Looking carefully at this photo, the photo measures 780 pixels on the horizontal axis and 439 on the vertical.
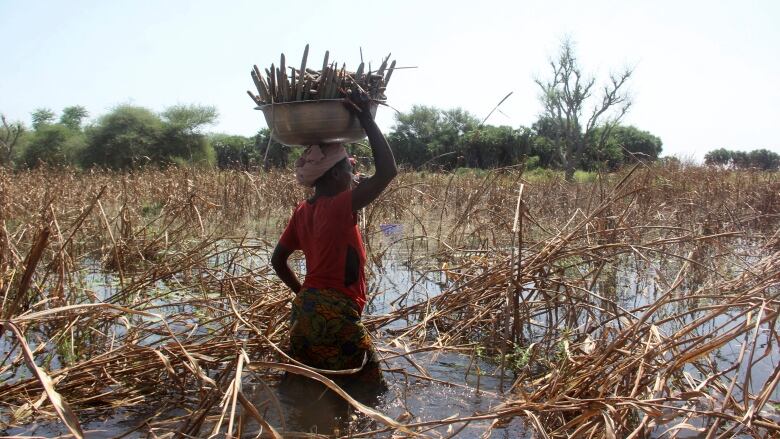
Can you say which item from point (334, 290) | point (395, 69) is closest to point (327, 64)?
point (395, 69)

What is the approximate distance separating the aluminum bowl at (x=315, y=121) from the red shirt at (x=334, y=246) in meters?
0.25

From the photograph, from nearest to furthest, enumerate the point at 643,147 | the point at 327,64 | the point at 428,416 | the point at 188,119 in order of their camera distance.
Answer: the point at 327,64 < the point at 428,416 < the point at 188,119 < the point at 643,147

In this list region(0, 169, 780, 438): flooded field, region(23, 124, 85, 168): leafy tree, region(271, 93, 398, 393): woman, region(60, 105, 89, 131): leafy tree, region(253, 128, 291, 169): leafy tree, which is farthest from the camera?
region(60, 105, 89, 131): leafy tree

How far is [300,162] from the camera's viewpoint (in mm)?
2898

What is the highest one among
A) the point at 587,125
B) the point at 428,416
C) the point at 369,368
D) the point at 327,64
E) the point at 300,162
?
the point at 587,125

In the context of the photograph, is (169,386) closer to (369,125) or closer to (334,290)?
(334,290)

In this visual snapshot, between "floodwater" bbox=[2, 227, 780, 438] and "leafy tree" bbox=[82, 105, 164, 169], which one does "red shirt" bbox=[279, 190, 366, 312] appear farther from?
"leafy tree" bbox=[82, 105, 164, 169]

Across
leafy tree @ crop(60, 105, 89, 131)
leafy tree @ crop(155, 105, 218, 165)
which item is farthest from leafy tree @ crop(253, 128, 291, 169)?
leafy tree @ crop(60, 105, 89, 131)

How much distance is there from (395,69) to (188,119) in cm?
3961

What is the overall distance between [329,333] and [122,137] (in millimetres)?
35093

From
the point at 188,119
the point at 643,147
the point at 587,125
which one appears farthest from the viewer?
the point at 643,147

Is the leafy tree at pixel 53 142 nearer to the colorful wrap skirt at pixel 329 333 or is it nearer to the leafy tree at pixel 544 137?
the leafy tree at pixel 544 137

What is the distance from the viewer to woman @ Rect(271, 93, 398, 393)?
2.80m

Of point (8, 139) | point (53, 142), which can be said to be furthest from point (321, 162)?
point (53, 142)
